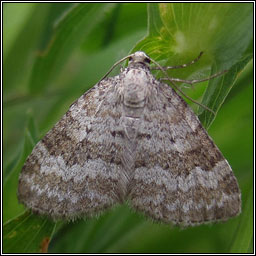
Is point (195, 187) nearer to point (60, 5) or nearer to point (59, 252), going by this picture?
point (59, 252)

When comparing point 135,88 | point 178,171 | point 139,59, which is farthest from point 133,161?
point 139,59

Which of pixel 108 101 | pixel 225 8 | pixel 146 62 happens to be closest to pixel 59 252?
pixel 108 101

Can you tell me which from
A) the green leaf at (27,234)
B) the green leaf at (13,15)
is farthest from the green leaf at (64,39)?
the green leaf at (27,234)

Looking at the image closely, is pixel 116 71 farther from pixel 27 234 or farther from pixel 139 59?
pixel 27 234

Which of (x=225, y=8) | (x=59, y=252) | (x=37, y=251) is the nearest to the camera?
(x=225, y=8)

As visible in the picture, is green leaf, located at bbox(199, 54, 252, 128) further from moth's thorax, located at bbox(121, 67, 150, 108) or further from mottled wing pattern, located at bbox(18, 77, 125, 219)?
mottled wing pattern, located at bbox(18, 77, 125, 219)

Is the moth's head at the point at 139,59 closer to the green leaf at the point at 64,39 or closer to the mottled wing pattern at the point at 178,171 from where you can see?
the mottled wing pattern at the point at 178,171
